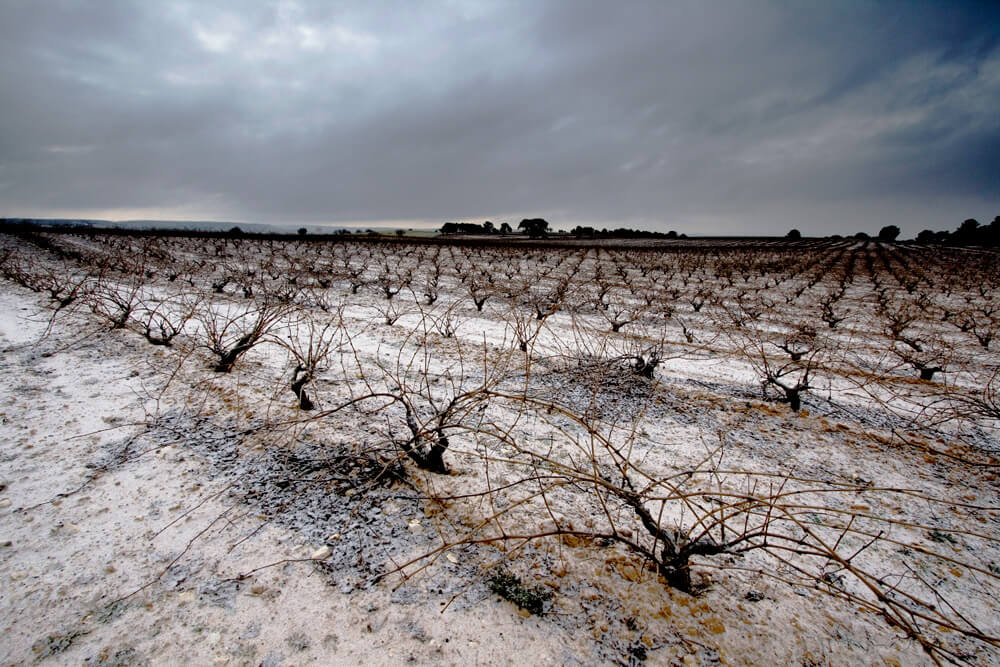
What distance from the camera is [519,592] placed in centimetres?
214

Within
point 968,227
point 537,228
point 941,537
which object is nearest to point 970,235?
→ point 968,227

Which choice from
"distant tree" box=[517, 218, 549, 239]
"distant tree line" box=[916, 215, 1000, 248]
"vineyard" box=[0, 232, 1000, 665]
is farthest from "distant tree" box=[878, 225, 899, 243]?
"vineyard" box=[0, 232, 1000, 665]

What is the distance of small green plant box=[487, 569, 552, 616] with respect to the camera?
2.07 meters

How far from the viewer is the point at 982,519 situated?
2.99 metres

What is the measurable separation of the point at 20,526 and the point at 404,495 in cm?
231

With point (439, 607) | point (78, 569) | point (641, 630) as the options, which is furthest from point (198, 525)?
point (641, 630)

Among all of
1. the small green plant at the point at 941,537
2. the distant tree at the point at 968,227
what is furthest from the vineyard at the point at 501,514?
the distant tree at the point at 968,227

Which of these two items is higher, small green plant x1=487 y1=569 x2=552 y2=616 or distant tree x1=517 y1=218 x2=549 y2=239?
distant tree x1=517 y1=218 x2=549 y2=239

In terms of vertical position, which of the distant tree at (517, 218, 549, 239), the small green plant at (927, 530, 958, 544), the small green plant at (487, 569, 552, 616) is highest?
the distant tree at (517, 218, 549, 239)

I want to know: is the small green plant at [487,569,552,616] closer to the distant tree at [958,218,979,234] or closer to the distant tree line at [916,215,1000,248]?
the distant tree line at [916,215,1000,248]

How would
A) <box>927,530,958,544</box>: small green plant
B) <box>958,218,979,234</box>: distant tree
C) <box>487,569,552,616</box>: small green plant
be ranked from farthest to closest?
<box>958,218,979,234</box>: distant tree
<box>927,530,958,544</box>: small green plant
<box>487,569,552,616</box>: small green plant

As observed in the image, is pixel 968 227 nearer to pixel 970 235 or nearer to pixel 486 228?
pixel 970 235

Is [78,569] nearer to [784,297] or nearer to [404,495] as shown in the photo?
[404,495]

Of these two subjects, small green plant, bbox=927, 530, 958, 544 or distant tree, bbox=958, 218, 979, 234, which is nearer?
small green plant, bbox=927, 530, 958, 544
